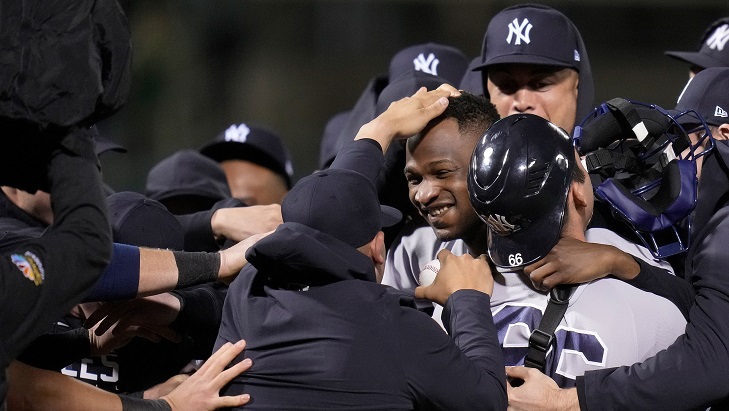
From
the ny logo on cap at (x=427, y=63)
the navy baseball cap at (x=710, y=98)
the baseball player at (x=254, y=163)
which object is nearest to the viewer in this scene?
the navy baseball cap at (x=710, y=98)

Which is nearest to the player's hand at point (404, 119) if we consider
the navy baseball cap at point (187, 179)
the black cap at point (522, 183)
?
the black cap at point (522, 183)

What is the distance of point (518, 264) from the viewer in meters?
2.26

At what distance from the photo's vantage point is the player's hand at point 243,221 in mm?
3088

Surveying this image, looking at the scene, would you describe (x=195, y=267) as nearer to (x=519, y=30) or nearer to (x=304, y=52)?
(x=519, y=30)

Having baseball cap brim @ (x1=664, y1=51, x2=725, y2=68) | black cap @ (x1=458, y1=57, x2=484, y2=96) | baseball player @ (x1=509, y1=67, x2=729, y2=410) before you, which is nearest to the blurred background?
baseball cap brim @ (x1=664, y1=51, x2=725, y2=68)

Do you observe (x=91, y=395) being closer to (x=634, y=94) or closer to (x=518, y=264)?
(x=518, y=264)

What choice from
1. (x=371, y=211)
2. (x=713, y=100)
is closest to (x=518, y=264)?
(x=371, y=211)

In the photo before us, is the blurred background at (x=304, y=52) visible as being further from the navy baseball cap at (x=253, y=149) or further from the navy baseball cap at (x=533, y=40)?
the navy baseball cap at (x=533, y=40)

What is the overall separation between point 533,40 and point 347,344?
1.51 metres

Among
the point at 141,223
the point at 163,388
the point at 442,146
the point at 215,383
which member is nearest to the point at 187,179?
the point at 141,223

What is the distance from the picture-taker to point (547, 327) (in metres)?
2.21

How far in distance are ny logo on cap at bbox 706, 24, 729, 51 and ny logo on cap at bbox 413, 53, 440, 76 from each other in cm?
115

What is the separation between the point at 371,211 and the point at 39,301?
0.71 meters

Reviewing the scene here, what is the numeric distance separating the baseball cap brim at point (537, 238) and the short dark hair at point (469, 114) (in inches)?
17.4
